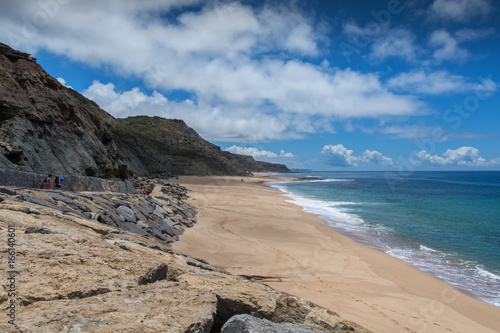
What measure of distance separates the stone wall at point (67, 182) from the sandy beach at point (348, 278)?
231 inches

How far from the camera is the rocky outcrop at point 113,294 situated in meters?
2.62

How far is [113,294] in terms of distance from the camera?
3123 mm

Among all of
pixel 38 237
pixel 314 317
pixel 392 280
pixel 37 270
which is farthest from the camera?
pixel 392 280

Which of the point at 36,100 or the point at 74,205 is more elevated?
the point at 36,100

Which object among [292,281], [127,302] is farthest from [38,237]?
[292,281]

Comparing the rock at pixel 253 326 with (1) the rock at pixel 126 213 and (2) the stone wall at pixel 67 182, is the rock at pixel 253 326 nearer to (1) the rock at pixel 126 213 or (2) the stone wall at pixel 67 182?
(1) the rock at pixel 126 213

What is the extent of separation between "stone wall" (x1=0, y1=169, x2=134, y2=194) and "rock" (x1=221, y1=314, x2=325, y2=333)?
10.8 m

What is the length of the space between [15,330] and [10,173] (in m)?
10.7

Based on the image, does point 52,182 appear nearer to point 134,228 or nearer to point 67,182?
point 67,182

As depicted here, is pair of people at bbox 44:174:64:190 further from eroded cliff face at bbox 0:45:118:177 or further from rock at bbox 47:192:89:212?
rock at bbox 47:192:89:212

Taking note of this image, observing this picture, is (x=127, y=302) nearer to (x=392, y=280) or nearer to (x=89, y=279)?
(x=89, y=279)

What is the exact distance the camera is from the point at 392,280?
952 centimetres

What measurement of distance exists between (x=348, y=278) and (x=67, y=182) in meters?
12.7

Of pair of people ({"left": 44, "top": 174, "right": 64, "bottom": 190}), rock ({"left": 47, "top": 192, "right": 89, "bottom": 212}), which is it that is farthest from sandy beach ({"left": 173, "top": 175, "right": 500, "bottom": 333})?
pair of people ({"left": 44, "top": 174, "right": 64, "bottom": 190})
